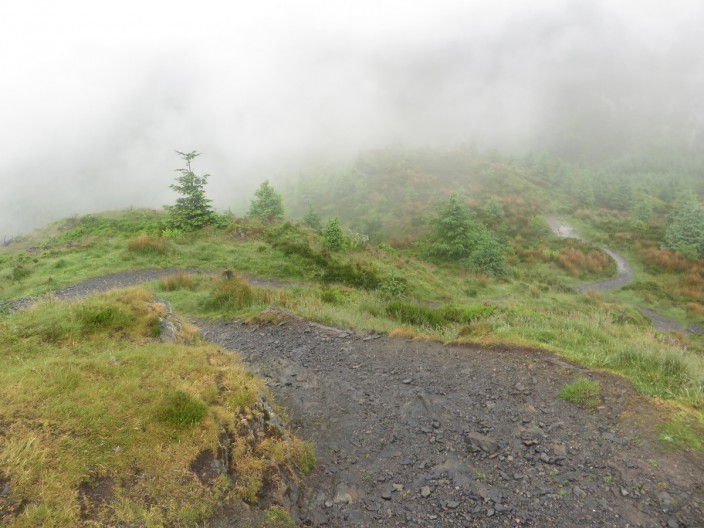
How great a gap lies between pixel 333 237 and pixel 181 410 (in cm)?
1868

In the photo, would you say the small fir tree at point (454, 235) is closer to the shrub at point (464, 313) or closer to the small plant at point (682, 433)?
the shrub at point (464, 313)

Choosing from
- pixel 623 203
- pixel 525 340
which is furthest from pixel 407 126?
pixel 525 340

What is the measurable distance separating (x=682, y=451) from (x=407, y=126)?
148818 mm

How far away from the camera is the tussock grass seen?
3803mm

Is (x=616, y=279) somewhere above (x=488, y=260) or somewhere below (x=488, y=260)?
below

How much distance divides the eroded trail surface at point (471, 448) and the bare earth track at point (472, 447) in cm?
2

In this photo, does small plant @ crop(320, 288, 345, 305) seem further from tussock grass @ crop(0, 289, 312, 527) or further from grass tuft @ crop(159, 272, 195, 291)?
tussock grass @ crop(0, 289, 312, 527)

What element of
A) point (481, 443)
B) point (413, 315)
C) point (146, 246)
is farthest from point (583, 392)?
point (146, 246)

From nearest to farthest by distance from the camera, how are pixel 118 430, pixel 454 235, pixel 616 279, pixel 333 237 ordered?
pixel 118 430
pixel 333 237
pixel 616 279
pixel 454 235

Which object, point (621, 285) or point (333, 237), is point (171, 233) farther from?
point (621, 285)

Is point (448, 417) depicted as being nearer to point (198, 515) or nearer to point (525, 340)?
point (525, 340)

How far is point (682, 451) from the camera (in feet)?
17.1

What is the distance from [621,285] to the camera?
30.9m

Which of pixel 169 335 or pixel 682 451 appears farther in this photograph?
pixel 169 335
